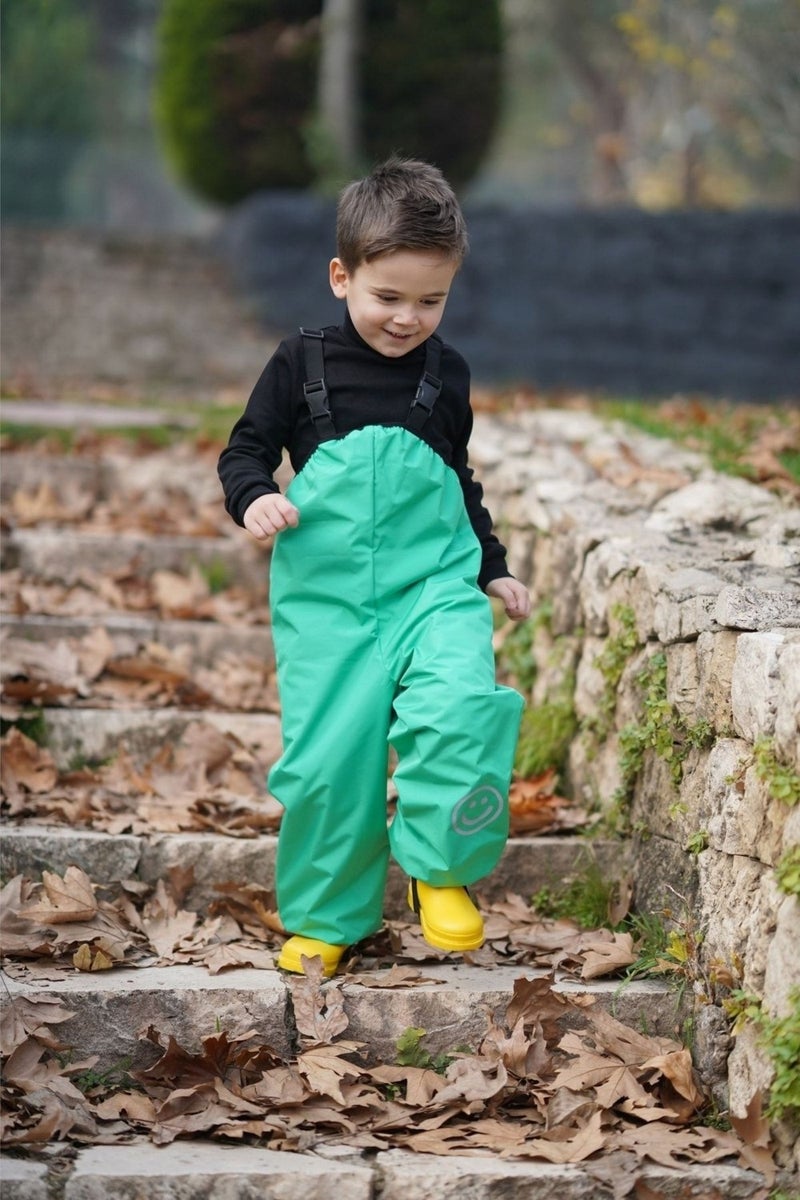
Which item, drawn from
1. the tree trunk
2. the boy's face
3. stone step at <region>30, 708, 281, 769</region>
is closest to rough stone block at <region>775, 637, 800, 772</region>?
the boy's face

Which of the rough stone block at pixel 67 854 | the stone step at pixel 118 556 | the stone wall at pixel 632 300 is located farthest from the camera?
the stone wall at pixel 632 300

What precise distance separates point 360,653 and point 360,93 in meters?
11.4

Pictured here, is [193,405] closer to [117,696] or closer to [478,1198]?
[117,696]

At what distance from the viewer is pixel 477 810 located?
273cm

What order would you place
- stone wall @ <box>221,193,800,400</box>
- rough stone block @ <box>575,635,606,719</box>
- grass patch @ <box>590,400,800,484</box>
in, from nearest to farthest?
rough stone block @ <box>575,635,606,719</box> < grass patch @ <box>590,400,800,484</box> < stone wall @ <box>221,193,800,400</box>

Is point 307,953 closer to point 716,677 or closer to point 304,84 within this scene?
point 716,677

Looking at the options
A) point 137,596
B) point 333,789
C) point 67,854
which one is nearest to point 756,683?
point 333,789

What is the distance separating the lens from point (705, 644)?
286cm

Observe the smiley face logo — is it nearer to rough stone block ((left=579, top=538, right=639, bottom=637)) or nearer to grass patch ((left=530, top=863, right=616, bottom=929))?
grass patch ((left=530, top=863, right=616, bottom=929))

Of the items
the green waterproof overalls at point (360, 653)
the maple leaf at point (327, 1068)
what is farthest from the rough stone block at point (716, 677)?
the maple leaf at point (327, 1068)

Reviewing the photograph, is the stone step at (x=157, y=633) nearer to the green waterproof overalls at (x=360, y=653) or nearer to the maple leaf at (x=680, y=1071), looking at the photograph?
the green waterproof overalls at (x=360, y=653)

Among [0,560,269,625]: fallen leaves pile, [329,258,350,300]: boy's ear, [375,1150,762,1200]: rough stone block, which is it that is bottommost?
[375,1150,762,1200]: rough stone block

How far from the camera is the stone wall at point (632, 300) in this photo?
10953 mm

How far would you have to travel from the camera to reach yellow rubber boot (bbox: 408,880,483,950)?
9.02 ft
